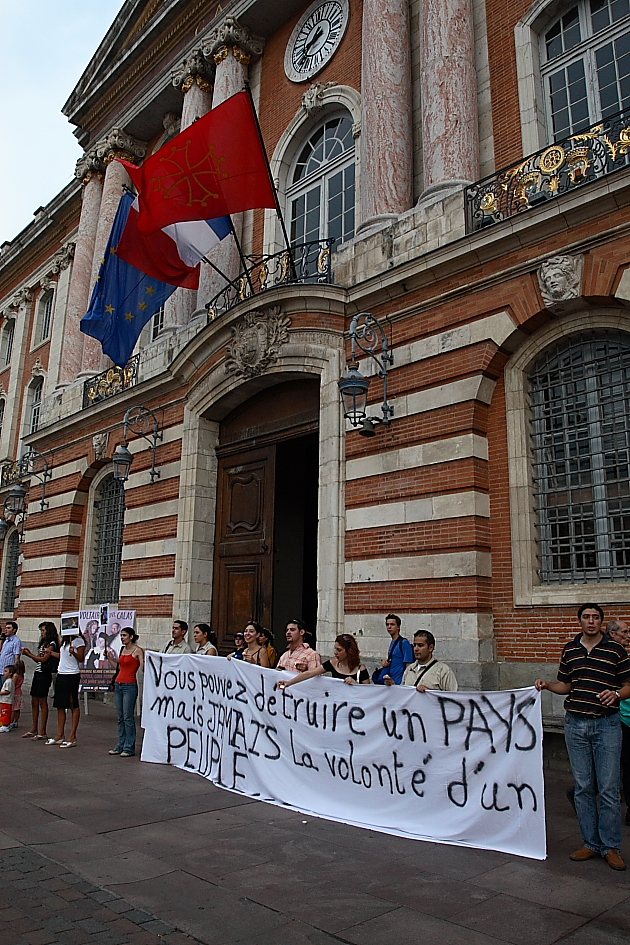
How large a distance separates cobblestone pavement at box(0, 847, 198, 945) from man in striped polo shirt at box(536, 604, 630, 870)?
3080 mm

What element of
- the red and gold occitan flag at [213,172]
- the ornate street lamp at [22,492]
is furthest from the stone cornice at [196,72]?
the ornate street lamp at [22,492]

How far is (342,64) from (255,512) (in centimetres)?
926

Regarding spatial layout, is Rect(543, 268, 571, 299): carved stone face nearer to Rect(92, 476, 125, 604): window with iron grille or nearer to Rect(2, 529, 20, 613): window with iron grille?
Rect(92, 476, 125, 604): window with iron grille

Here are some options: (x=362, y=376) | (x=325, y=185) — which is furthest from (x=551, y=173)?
(x=325, y=185)

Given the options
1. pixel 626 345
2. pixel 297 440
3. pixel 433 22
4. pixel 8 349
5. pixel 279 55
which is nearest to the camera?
pixel 626 345

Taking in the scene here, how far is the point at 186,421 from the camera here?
50.5ft

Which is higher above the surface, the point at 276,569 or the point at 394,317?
the point at 394,317

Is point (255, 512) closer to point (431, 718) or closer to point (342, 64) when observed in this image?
point (431, 718)

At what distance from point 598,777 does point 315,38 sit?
15965 mm

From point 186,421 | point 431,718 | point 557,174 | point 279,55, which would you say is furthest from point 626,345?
point 279,55

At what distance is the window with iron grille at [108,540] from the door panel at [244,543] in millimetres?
4330

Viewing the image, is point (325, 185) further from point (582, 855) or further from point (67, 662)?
point (582, 855)

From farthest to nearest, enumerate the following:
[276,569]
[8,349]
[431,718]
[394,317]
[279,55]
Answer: [8,349]
[279,55]
[276,569]
[394,317]
[431,718]

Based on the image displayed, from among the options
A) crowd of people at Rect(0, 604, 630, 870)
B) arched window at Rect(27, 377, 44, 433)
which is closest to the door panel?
crowd of people at Rect(0, 604, 630, 870)
